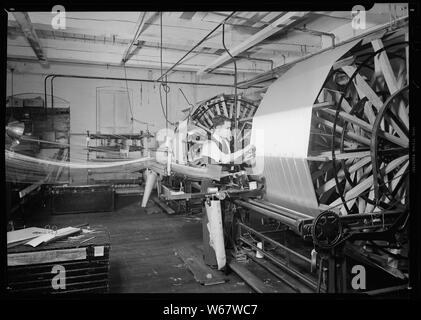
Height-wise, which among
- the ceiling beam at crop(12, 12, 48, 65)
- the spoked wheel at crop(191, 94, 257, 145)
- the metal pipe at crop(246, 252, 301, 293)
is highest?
the ceiling beam at crop(12, 12, 48, 65)

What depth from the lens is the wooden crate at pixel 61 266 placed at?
6.68 ft

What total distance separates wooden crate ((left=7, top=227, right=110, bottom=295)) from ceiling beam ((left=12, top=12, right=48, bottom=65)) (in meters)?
3.21

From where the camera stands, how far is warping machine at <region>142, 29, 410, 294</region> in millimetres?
2045

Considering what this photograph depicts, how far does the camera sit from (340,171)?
2906 mm

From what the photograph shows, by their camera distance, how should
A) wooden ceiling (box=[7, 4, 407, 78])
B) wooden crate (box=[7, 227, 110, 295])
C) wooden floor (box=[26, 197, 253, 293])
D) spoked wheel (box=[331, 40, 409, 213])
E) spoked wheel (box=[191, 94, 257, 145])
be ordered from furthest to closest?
1. spoked wheel (box=[191, 94, 257, 145])
2. wooden ceiling (box=[7, 4, 407, 78])
3. wooden floor (box=[26, 197, 253, 293])
4. spoked wheel (box=[331, 40, 409, 213])
5. wooden crate (box=[7, 227, 110, 295])

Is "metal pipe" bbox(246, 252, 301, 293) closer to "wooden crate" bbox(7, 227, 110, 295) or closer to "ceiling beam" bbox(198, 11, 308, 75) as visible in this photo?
"wooden crate" bbox(7, 227, 110, 295)

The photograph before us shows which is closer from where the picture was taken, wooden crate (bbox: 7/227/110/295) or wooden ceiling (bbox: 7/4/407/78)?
wooden crate (bbox: 7/227/110/295)

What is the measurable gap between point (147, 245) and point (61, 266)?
6.08 ft

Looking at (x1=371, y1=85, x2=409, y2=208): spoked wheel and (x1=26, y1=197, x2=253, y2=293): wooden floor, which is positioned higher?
(x1=371, y1=85, x2=409, y2=208): spoked wheel

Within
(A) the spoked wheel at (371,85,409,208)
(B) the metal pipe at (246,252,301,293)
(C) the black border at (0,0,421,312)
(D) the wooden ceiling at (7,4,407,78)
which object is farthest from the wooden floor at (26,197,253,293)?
(D) the wooden ceiling at (7,4,407,78)

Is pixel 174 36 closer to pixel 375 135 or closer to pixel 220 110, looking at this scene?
pixel 220 110

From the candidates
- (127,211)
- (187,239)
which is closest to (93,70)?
(127,211)

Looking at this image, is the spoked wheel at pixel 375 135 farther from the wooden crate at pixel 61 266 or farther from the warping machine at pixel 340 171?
the wooden crate at pixel 61 266
